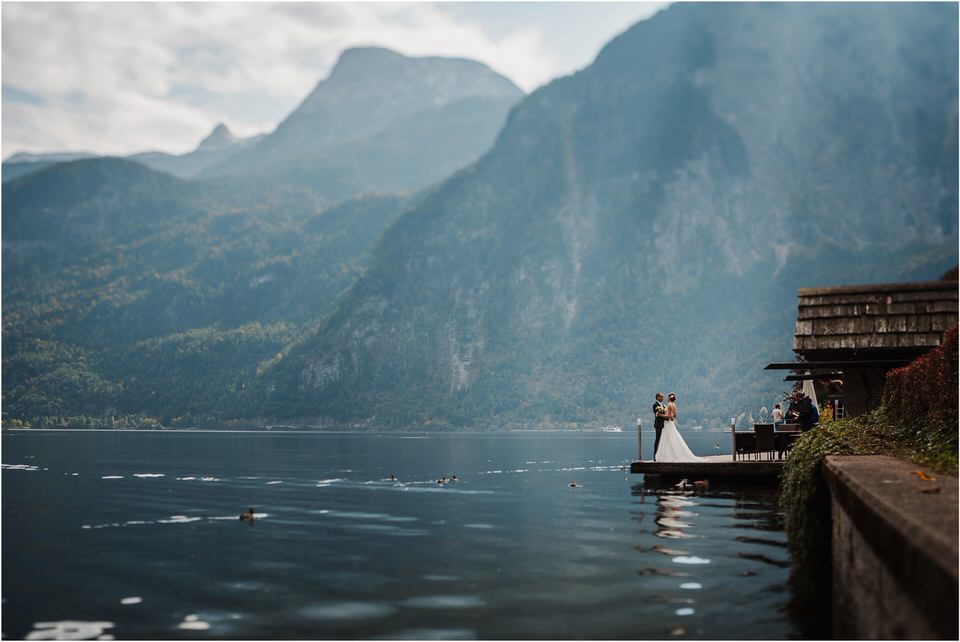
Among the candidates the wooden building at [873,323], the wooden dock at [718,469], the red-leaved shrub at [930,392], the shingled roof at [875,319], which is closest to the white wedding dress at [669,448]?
the wooden dock at [718,469]

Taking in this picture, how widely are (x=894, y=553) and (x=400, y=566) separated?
36.8 feet

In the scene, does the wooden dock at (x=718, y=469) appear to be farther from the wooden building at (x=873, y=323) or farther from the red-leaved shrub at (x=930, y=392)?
the red-leaved shrub at (x=930, y=392)

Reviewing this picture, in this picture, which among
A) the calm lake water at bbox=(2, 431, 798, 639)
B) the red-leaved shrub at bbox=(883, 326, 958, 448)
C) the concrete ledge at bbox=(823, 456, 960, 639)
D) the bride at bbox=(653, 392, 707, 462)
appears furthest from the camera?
the bride at bbox=(653, 392, 707, 462)

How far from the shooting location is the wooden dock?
32875 millimetres

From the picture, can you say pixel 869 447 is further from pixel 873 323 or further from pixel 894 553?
pixel 873 323

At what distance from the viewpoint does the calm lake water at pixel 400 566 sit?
41.1ft

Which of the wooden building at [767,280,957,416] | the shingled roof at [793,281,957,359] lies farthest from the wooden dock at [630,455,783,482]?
the shingled roof at [793,281,957,359]

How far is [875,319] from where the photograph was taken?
28.9m

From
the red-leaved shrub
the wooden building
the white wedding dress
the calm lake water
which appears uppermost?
the wooden building

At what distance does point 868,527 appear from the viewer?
29.6 feet

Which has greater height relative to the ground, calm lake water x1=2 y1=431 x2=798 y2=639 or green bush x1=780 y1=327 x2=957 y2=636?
green bush x1=780 y1=327 x2=957 y2=636

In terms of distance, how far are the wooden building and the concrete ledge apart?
1656cm

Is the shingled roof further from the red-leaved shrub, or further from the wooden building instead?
the red-leaved shrub

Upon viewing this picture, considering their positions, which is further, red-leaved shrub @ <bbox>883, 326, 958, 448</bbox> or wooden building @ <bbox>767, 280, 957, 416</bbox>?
wooden building @ <bbox>767, 280, 957, 416</bbox>
